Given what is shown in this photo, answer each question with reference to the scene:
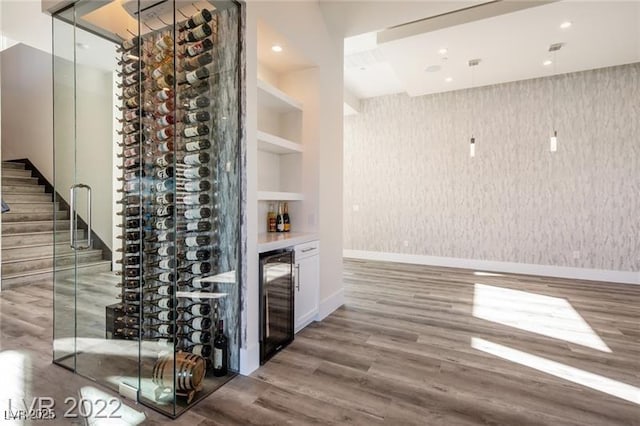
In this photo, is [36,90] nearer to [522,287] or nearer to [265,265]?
[265,265]

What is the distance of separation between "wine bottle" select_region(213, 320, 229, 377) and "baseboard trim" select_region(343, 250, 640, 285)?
5185mm

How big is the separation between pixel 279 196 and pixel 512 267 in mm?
5048

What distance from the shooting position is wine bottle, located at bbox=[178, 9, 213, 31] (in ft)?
7.30

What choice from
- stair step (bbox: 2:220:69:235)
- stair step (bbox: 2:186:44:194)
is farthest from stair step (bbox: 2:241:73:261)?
stair step (bbox: 2:186:44:194)

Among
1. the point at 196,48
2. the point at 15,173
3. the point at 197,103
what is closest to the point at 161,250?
the point at 197,103

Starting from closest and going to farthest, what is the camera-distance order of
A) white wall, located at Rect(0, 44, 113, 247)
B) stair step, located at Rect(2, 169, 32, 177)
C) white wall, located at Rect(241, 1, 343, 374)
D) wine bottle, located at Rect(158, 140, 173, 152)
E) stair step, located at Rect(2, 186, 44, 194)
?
wine bottle, located at Rect(158, 140, 173, 152), white wall, located at Rect(241, 1, 343, 374), white wall, located at Rect(0, 44, 113, 247), stair step, located at Rect(2, 186, 44, 194), stair step, located at Rect(2, 169, 32, 177)

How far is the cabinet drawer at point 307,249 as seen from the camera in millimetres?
2982

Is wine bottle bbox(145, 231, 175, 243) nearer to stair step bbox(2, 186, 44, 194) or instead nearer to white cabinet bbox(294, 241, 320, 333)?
white cabinet bbox(294, 241, 320, 333)

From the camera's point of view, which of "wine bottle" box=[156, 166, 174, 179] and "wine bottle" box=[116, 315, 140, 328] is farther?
"wine bottle" box=[116, 315, 140, 328]

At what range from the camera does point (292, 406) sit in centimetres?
195

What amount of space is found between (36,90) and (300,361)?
6.45m

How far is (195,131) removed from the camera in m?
2.31

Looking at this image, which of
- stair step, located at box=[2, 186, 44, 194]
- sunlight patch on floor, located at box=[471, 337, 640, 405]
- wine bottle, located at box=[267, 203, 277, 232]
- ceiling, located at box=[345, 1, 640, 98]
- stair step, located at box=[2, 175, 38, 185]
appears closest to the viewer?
sunlight patch on floor, located at box=[471, 337, 640, 405]

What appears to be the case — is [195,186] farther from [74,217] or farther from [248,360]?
[248,360]
